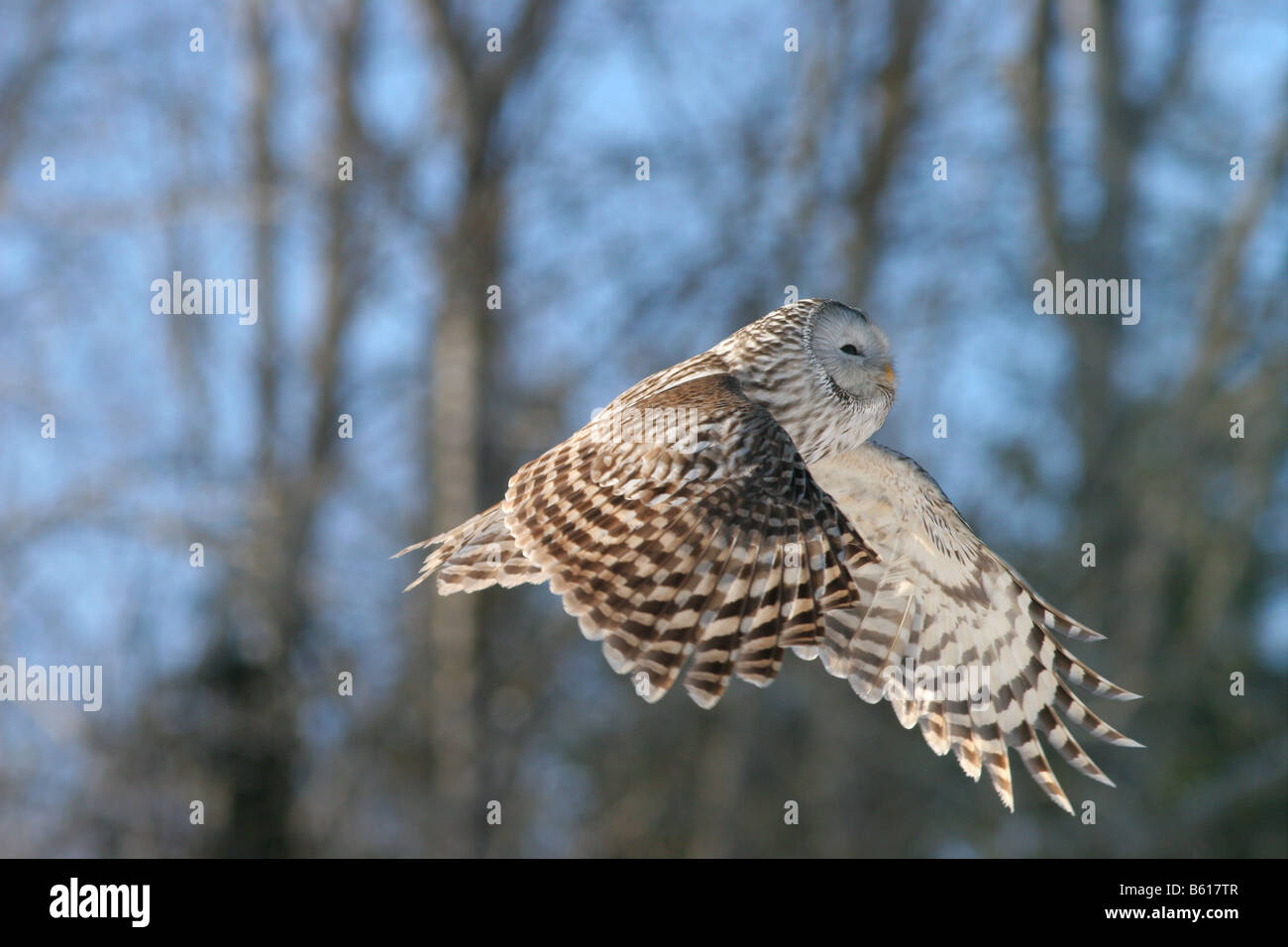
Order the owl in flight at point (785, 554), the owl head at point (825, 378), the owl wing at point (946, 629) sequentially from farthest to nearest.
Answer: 1. the owl wing at point (946, 629)
2. the owl head at point (825, 378)
3. the owl in flight at point (785, 554)

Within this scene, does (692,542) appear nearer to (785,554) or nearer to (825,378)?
(785,554)

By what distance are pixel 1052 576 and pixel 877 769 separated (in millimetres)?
2885

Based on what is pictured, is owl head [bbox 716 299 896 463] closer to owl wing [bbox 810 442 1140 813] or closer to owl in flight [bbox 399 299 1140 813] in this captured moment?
owl in flight [bbox 399 299 1140 813]

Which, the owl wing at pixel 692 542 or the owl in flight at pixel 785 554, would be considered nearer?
the owl wing at pixel 692 542

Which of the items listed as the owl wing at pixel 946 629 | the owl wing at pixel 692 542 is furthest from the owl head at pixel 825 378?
the owl wing at pixel 692 542

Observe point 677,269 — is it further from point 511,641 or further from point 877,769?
point 877,769

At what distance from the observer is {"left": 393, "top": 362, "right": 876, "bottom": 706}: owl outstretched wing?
4113 mm

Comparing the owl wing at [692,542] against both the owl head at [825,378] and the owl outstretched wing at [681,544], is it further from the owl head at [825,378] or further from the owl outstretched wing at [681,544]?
the owl head at [825,378]

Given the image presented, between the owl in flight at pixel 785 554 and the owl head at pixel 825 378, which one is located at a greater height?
the owl head at pixel 825 378

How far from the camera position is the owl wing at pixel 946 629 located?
5590 millimetres

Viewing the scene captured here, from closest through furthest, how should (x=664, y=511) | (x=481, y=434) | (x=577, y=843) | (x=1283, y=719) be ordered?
(x=664, y=511) → (x=481, y=434) → (x=1283, y=719) → (x=577, y=843)

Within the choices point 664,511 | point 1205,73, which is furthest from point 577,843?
point 664,511

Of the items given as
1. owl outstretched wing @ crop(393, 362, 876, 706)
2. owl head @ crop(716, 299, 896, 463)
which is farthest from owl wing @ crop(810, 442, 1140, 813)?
owl outstretched wing @ crop(393, 362, 876, 706)

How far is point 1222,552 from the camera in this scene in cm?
1485
